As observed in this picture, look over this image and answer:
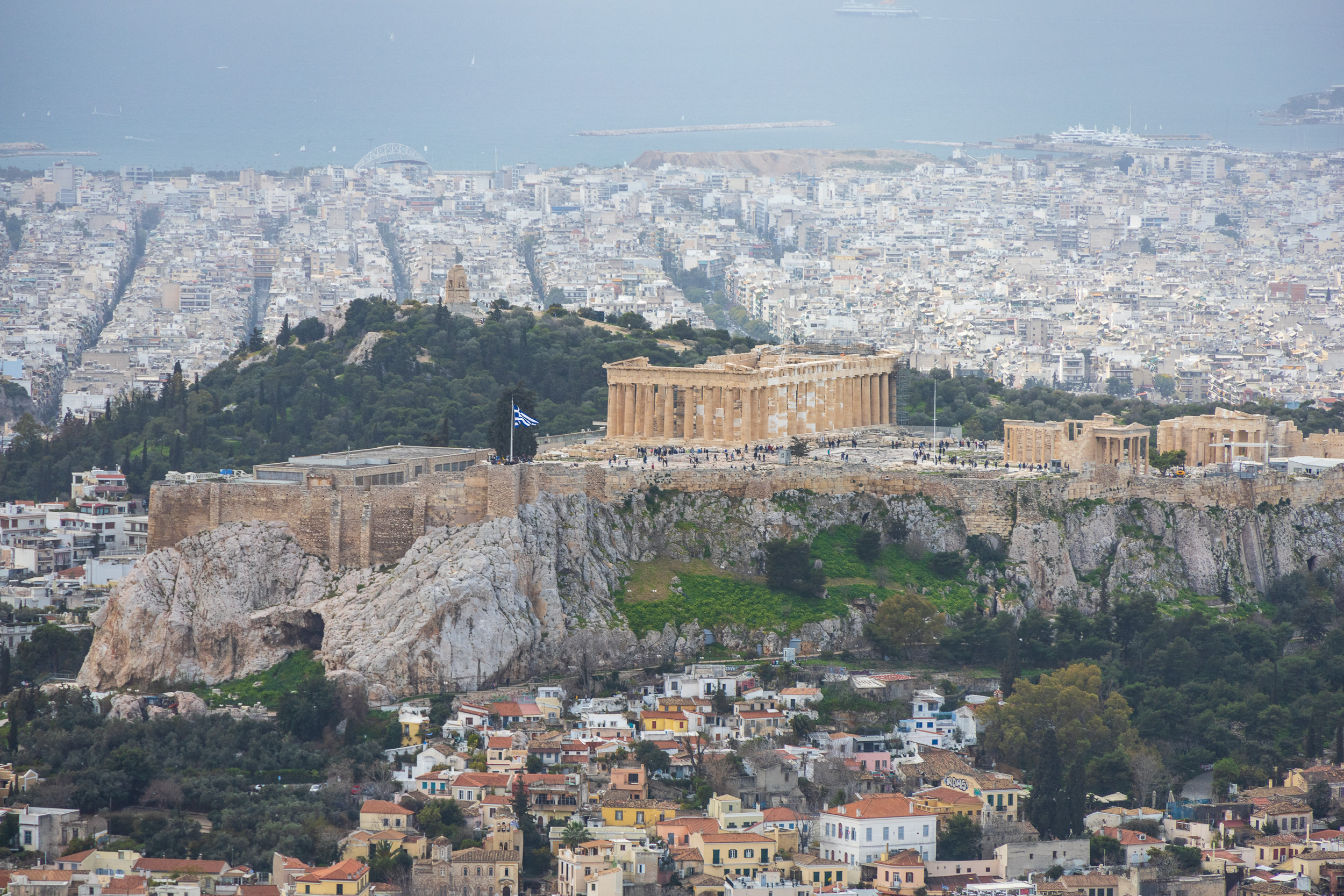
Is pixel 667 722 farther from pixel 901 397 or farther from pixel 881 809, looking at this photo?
pixel 901 397

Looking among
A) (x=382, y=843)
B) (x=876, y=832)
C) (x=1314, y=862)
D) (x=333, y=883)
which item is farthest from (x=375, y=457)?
(x=1314, y=862)

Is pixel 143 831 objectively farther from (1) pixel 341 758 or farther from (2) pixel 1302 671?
(2) pixel 1302 671

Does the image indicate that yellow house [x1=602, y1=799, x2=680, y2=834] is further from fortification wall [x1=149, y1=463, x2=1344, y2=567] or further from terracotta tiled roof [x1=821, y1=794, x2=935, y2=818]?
fortification wall [x1=149, y1=463, x2=1344, y2=567]

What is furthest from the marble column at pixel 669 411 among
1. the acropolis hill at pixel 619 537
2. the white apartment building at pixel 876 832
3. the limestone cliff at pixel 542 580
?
the white apartment building at pixel 876 832

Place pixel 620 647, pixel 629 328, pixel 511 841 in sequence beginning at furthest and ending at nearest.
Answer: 1. pixel 629 328
2. pixel 620 647
3. pixel 511 841

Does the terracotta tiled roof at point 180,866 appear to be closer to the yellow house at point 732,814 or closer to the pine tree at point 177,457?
the yellow house at point 732,814

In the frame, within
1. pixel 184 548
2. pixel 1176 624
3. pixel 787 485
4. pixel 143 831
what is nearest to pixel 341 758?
pixel 143 831
